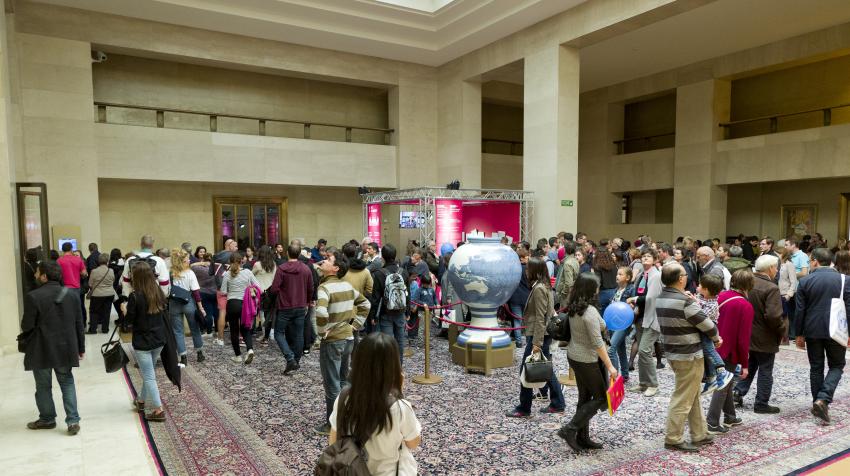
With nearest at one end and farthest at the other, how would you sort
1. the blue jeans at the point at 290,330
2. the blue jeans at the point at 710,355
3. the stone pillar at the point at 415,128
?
the blue jeans at the point at 710,355 < the blue jeans at the point at 290,330 < the stone pillar at the point at 415,128

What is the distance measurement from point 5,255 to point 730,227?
20.7 meters

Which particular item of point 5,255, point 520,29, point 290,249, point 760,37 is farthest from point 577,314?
point 760,37

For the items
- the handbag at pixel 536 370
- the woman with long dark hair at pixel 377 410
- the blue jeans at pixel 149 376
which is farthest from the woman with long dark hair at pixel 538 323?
the blue jeans at pixel 149 376

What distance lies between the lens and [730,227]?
60.3 ft

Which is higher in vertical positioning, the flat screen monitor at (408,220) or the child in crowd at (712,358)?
the flat screen monitor at (408,220)

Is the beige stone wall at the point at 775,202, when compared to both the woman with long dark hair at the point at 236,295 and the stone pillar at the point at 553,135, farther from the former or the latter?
the woman with long dark hair at the point at 236,295

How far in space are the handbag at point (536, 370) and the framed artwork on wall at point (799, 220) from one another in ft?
49.9

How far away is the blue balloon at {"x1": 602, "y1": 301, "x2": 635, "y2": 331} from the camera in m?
5.41

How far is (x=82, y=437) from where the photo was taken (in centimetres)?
461

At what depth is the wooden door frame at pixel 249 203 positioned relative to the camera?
54.9 feet

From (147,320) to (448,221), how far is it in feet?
31.2

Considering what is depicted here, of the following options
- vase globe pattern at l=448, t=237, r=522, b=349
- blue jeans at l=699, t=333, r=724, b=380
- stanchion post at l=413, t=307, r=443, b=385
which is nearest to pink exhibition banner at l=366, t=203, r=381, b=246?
vase globe pattern at l=448, t=237, r=522, b=349

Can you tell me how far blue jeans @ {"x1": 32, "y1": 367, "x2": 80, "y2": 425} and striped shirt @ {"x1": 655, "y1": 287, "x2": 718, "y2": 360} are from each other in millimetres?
5426

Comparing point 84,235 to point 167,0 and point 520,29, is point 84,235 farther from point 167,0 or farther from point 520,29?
point 520,29
